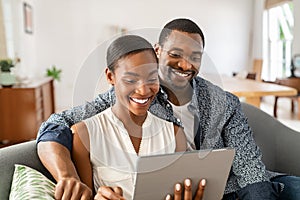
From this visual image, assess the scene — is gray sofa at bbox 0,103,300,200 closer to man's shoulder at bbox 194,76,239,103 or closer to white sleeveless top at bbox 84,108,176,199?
man's shoulder at bbox 194,76,239,103

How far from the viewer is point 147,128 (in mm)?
867

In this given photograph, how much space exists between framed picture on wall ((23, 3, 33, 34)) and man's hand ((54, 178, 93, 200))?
4406 millimetres

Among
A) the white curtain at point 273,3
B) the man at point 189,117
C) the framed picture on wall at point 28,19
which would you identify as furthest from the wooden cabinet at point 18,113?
the white curtain at point 273,3

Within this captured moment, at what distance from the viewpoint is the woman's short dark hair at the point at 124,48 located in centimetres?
77

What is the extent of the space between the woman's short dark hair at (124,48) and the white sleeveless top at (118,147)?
16 cm

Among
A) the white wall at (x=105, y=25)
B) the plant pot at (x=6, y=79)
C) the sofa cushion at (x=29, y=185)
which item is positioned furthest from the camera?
the white wall at (x=105, y=25)

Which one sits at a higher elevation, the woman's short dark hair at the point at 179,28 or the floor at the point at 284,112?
the woman's short dark hair at the point at 179,28

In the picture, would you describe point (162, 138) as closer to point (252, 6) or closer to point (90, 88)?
point (90, 88)

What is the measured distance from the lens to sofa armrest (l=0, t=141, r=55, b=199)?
38.5 inches

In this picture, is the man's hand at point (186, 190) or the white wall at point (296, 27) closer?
the man's hand at point (186, 190)

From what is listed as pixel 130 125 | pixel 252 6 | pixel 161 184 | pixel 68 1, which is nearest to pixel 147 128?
pixel 130 125

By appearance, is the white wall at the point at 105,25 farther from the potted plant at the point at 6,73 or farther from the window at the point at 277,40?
the potted plant at the point at 6,73

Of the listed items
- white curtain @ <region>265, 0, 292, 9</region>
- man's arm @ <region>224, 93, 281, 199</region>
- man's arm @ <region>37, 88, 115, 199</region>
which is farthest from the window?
man's arm @ <region>37, 88, 115, 199</region>

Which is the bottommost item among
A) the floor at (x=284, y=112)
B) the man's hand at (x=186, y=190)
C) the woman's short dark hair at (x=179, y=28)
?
the floor at (x=284, y=112)
